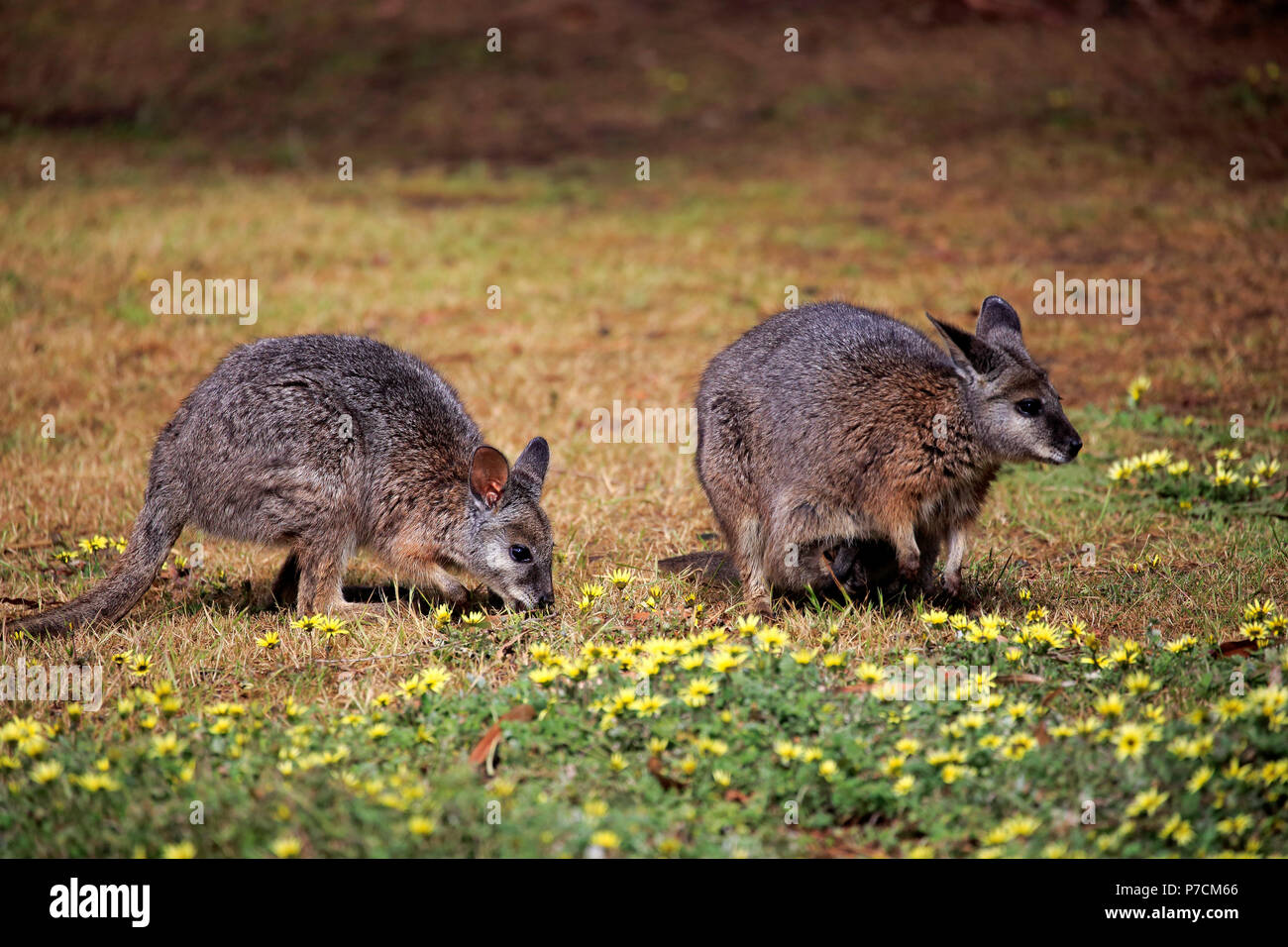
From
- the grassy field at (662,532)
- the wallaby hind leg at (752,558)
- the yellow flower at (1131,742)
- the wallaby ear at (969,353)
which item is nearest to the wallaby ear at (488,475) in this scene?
the grassy field at (662,532)

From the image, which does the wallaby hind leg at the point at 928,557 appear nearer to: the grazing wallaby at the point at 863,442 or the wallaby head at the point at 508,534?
the grazing wallaby at the point at 863,442

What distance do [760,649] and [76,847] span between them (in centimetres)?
229

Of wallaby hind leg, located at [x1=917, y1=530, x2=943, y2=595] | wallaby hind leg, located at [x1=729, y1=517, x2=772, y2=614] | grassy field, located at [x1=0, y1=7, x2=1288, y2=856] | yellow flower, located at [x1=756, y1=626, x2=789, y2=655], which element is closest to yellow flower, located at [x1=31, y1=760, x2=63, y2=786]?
grassy field, located at [x1=0, y1=7, x2=1288, y2=856]

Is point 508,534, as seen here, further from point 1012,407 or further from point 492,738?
point 1012,407

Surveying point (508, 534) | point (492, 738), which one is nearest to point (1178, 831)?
point (492, 738)

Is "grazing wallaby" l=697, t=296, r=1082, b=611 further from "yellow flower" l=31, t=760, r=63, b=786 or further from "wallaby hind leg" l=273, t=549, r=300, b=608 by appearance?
"yellow flower" l=31, t=760, r=63, b=786

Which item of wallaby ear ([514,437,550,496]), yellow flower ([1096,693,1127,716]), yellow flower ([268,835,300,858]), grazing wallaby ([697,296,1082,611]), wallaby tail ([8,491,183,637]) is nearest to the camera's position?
yellow flower ([268,835,300,858])

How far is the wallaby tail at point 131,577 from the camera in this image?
17.8 ft

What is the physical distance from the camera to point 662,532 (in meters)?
6.57

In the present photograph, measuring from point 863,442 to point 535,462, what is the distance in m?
1.68

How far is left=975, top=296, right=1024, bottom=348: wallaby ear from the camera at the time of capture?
5578mm

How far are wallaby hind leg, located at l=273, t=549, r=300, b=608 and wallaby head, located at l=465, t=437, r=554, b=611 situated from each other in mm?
892

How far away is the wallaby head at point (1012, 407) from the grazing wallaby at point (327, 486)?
82.2 inches
